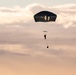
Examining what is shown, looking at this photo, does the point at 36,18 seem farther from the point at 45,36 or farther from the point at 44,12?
the point at 45,36

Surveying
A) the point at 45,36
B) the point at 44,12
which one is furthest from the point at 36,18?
the point at 45,36

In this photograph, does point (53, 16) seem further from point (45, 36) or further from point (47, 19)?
point (45, 36)

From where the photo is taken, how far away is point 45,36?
220 ft

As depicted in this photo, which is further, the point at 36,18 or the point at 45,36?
the point at 36,18

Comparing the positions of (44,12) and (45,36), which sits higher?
(44,12)

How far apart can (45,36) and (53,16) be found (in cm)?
836

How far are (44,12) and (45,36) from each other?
8.07 metres

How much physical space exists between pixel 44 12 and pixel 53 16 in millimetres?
3132

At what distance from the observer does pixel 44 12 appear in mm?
71188

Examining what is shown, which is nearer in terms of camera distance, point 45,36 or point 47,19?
point 45,36

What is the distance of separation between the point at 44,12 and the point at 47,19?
96.2 inches

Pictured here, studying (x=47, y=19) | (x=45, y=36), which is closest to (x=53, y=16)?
(x=47, y=19)

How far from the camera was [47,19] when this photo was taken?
72375mm

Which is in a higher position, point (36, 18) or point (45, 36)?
point (36, 18)
